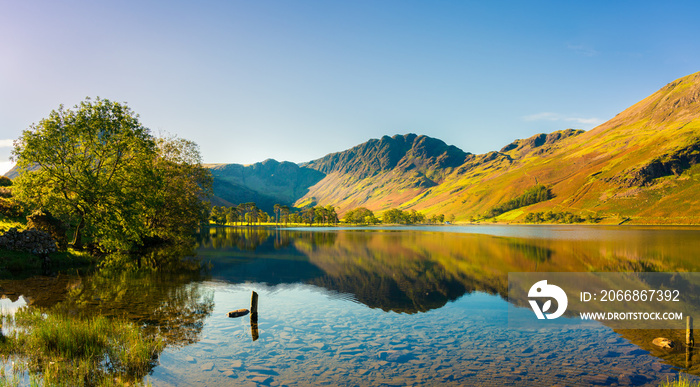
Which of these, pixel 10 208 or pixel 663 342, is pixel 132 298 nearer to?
pixel 10 208

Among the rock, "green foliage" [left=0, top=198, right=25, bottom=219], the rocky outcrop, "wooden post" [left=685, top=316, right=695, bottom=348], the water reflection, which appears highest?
"green foliage" [left=0, top=198, right=25, bottom=219]

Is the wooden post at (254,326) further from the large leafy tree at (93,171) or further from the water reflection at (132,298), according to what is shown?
the large leafy tree at (93,171)

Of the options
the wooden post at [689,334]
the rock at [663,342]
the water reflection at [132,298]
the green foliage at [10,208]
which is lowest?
the rock at [663,342]

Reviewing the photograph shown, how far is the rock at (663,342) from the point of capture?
20445 millimetres

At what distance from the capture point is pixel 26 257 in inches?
1462

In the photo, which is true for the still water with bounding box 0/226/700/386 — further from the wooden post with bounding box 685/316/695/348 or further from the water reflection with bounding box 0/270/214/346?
the wooden post with bounding box 685/316/695/348

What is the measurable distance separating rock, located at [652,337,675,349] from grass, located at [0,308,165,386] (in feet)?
97.3

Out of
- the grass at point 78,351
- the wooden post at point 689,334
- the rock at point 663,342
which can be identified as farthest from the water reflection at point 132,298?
the wooden post at point 689,334

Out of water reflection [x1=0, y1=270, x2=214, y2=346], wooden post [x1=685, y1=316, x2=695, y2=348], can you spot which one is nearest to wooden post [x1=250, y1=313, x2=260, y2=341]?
water reflection [x1=0, y1=270, x2=214, y2=346]

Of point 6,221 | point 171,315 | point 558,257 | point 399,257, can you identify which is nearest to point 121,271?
point 6,221

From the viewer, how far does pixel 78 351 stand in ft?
53.3

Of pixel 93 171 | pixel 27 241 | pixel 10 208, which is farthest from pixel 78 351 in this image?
pixel 10 208

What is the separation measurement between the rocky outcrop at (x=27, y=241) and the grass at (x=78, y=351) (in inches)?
994

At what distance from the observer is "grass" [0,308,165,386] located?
13625mm
